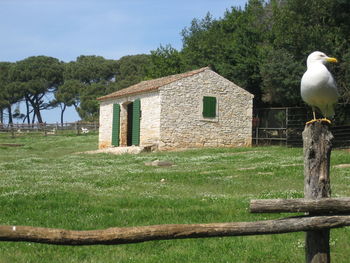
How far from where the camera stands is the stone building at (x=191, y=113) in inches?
1093

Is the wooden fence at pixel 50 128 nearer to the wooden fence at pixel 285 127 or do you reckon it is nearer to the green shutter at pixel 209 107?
the wooden fence at pixel 285 127

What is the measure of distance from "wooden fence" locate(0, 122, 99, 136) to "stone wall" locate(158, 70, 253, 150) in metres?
29.4

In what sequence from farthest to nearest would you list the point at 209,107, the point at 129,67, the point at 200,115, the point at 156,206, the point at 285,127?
the point at 129,67 < the point at 285,127 < the point at 209,107 < the point at 200,115 < the point at 156,206

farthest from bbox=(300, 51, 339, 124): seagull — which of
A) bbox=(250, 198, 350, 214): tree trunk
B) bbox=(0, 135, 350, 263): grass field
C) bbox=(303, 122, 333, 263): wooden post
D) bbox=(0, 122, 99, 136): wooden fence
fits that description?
bbox=(0, 122, 99, 136): wooden fence

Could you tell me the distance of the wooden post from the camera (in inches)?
190

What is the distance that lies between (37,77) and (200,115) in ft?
203

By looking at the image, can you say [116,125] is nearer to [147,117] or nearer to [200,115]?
[147,117]

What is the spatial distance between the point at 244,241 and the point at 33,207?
4461mm

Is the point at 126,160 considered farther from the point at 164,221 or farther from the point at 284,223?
the point at 284,223

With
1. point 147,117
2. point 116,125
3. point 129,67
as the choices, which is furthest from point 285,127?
point 129,67

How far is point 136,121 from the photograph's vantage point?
97.3 feet

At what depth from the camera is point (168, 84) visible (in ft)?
90.8

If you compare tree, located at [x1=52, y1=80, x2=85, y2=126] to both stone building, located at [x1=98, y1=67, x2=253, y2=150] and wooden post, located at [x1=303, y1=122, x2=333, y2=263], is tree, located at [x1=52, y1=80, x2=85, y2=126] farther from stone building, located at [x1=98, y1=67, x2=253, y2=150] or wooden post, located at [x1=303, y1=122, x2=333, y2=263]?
wooden post, located at [x1=303, y1=122, x2=333, y2=263]

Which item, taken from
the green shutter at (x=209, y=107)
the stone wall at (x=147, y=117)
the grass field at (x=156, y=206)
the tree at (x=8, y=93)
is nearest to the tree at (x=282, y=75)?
the green shutter at (x=209, y=107)
